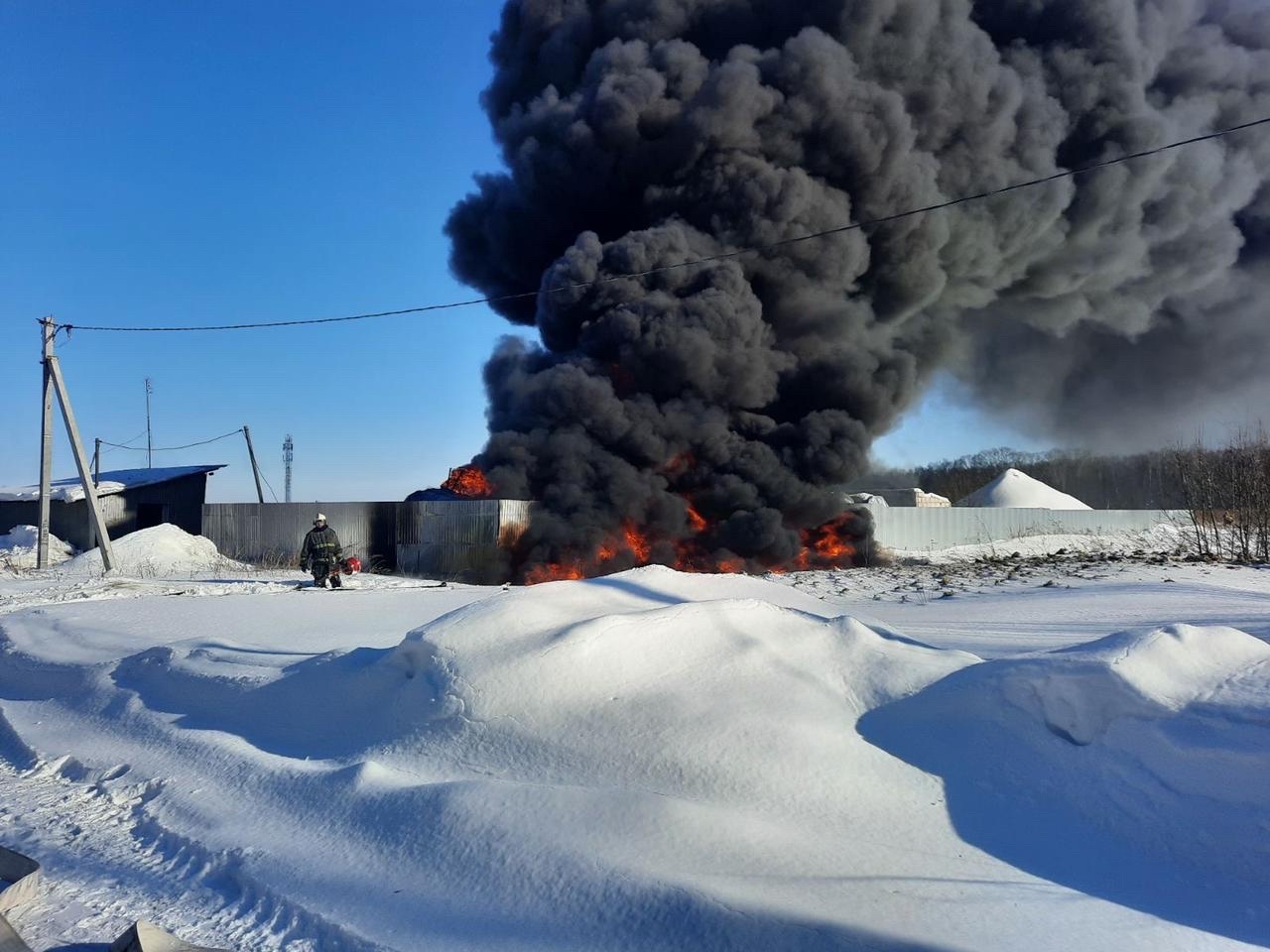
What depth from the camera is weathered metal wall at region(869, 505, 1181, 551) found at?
1276 inches

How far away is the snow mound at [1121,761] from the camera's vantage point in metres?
3.70

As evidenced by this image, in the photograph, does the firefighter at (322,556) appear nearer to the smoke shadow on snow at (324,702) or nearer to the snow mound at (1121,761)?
the smoke shadow on snow at (324,702)

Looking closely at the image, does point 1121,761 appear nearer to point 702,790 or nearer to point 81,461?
point 702,790

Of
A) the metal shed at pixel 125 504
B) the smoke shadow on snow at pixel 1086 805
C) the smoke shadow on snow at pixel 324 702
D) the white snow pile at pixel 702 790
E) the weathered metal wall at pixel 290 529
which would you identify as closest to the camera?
the white snow pile at pixel 702 790

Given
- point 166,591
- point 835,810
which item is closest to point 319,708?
point 835,810

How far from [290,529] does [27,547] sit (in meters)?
6.83

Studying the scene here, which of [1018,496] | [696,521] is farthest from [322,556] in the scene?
[1018,496]

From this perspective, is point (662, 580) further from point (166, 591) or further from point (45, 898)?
point (166, 591)

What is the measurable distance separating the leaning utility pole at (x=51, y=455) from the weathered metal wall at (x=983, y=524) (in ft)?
68.3

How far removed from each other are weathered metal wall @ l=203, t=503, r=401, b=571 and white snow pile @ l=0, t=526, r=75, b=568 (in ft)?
11.9

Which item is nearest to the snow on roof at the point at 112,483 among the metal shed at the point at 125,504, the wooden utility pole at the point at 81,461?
the metal shed at the point at 125,504

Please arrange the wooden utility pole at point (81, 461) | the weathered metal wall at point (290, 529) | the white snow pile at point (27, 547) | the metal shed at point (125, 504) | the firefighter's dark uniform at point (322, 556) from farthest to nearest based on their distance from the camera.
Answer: the metal shed at point (125, 504) < the weathered metal wall at point (290, 529) < the white snow pile at point (27, 547) < the wooden utility pole at point (81, 461) < the firefighter's dark uniform at point (322, 556)

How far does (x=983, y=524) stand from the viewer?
116 feet

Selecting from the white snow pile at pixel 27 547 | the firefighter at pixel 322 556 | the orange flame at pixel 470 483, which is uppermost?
the orange flame at pixel 470 483
